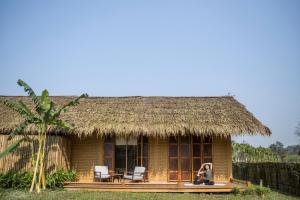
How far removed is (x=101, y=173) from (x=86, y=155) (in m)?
1.32

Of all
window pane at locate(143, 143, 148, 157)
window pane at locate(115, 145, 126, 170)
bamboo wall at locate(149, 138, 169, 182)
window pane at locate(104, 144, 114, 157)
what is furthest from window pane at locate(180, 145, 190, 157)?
window pane at locate(104, 144, 114, 157)

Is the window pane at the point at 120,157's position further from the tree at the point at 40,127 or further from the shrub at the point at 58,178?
the tree at the point at 40,127

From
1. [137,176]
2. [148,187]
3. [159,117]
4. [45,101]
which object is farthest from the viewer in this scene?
[159,117]

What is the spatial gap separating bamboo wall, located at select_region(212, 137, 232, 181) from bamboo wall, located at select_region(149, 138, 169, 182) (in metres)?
2.03

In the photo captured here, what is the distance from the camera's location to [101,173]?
44.4 feet

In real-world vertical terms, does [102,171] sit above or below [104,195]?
above

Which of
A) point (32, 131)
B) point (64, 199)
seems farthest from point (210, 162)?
point (32, 131)

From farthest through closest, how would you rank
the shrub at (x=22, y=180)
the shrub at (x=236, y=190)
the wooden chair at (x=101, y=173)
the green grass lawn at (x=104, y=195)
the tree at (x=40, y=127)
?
the wooden chair at (x=101, y=173) → the shrub at (x=22, y=180) → the tree at (x=40, y=127) → the shrub at (x=236, y=190) → the green grass lawn at (x=104, y=195)

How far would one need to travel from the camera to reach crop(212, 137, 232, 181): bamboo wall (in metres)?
14.1

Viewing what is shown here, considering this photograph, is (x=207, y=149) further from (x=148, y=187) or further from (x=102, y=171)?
(x=102, y=171)

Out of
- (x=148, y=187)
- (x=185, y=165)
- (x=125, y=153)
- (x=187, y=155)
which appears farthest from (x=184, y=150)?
(x=148, y=187)

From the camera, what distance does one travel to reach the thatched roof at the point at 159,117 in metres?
13.2

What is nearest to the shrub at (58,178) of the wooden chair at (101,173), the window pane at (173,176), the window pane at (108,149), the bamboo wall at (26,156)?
the bamboo wall at (26,156)

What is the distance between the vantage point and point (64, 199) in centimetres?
1015
